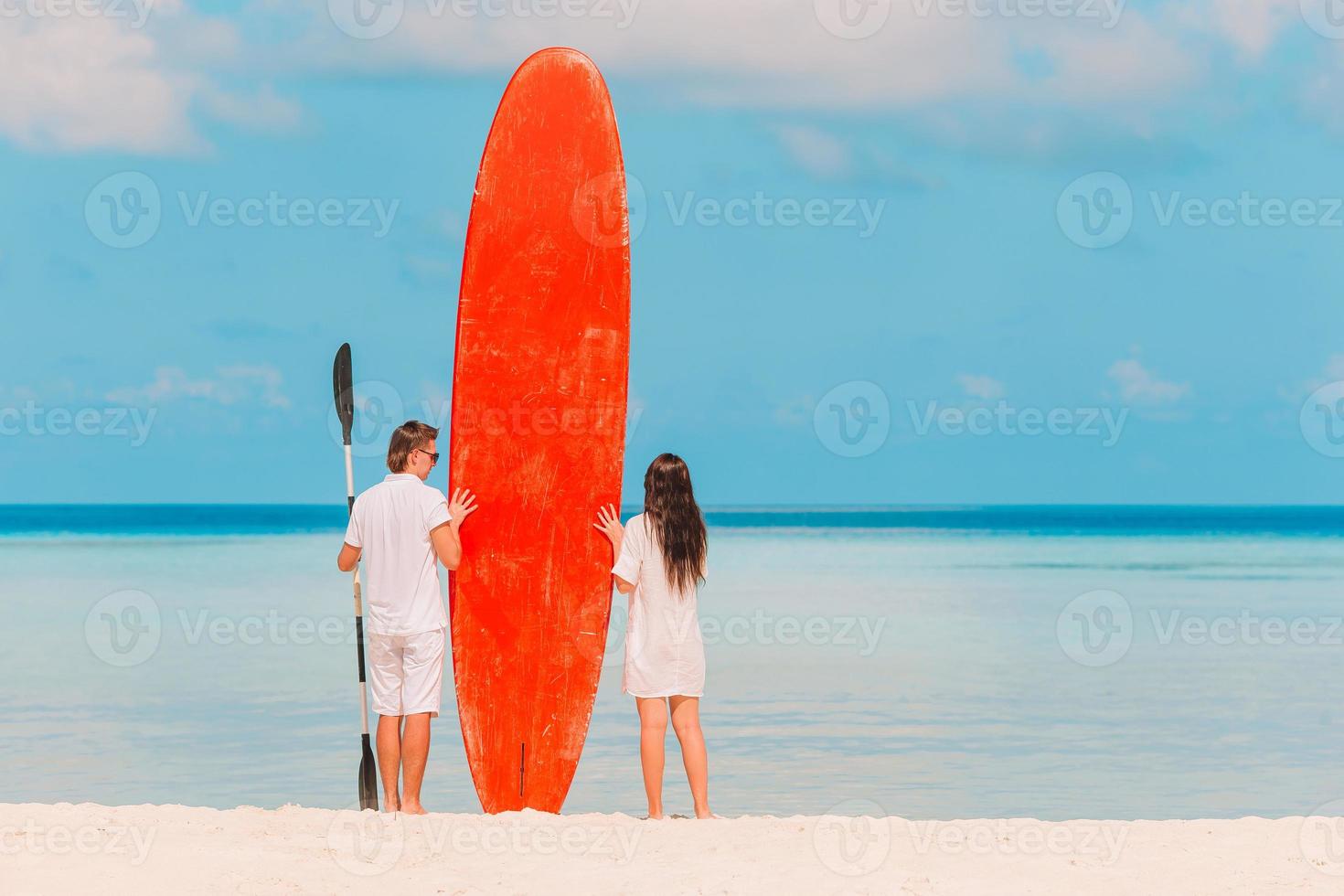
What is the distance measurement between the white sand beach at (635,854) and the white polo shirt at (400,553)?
2.21ft

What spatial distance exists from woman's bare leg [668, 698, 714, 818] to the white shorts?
2.76 feet

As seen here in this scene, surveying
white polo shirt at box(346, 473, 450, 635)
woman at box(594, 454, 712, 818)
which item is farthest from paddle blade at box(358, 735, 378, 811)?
woman at box(594, 454, 712, 818)

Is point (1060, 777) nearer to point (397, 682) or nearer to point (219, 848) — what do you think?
point (397, 682)

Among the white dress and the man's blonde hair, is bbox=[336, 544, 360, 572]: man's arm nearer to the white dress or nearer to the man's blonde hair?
the man's blonde hair

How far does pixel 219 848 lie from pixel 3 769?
9.98 feet

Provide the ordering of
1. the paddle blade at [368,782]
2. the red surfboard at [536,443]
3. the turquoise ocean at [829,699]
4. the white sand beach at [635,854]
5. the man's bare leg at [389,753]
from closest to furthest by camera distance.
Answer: the white sand beach at [635,854] < the man's bare leg at [389,753] < the paddle blade at [368,782] < the red surfboard at [536,443] < the turquoise ocean at [829,699]

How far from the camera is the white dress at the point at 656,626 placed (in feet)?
15.4

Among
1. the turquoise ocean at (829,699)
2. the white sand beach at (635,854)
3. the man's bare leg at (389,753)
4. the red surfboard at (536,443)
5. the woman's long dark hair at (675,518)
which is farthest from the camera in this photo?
the turquoise ocean at (829,699)

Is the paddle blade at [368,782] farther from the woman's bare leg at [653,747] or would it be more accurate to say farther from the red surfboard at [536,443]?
the woman's bare leg at [653,747]

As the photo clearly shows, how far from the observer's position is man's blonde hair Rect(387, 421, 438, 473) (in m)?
4.70

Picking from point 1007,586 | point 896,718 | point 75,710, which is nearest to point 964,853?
point 896,718

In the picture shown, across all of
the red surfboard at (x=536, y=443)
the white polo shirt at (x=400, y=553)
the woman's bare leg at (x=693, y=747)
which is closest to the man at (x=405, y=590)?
the white polo shirt at (x=400, y=553)

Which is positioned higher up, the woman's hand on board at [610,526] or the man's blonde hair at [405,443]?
the man's blonde hair at [405,443]

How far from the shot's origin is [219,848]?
13.4 feet
